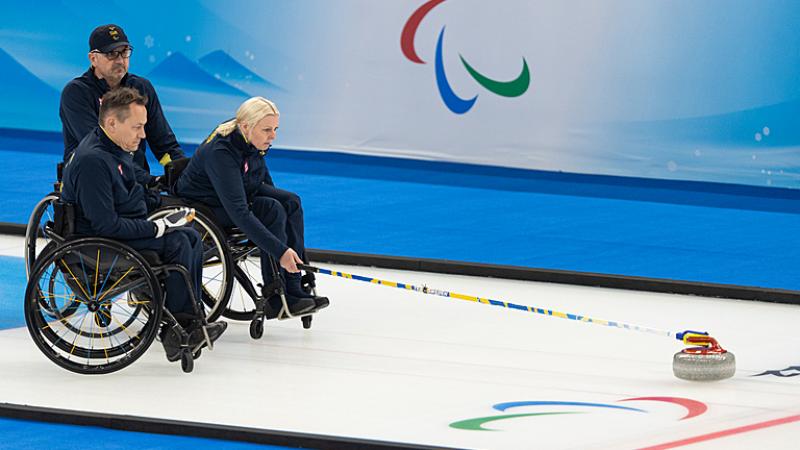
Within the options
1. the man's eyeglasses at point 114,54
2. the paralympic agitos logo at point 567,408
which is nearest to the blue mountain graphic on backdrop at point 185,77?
the man's eyeglasses at point 114,54

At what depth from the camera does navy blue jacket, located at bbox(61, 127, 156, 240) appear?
495 cm

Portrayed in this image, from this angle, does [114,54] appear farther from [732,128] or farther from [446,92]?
[732,128]

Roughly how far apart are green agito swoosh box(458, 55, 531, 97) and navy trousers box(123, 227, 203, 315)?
4.96m

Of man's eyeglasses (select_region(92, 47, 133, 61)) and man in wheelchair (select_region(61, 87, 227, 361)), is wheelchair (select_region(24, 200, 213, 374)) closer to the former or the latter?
man in wheelchair (select_region(61, 87, 227, 361))

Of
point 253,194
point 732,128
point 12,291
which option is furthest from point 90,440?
point 732,128

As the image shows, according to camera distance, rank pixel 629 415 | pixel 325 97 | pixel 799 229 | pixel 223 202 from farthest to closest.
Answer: pixel 325 97 → pixel 799 229 → pixel 223 202 → pixel 629 415

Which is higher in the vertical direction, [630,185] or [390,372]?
[630,185]

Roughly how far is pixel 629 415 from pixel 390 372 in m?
0.92

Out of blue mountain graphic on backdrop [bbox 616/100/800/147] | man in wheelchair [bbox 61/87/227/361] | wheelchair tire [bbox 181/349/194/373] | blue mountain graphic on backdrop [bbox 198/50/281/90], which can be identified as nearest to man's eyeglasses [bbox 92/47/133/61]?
man in wheelchair [bbox 61/87/227/361]

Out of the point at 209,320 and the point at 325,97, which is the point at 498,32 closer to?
the point at 325,97

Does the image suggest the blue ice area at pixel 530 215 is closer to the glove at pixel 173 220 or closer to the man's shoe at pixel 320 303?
the man's shoe at pixel 320 303

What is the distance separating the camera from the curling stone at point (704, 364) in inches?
195

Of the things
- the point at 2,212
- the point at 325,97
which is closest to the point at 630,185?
the point at 325,97

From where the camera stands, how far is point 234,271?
18.1 feet
